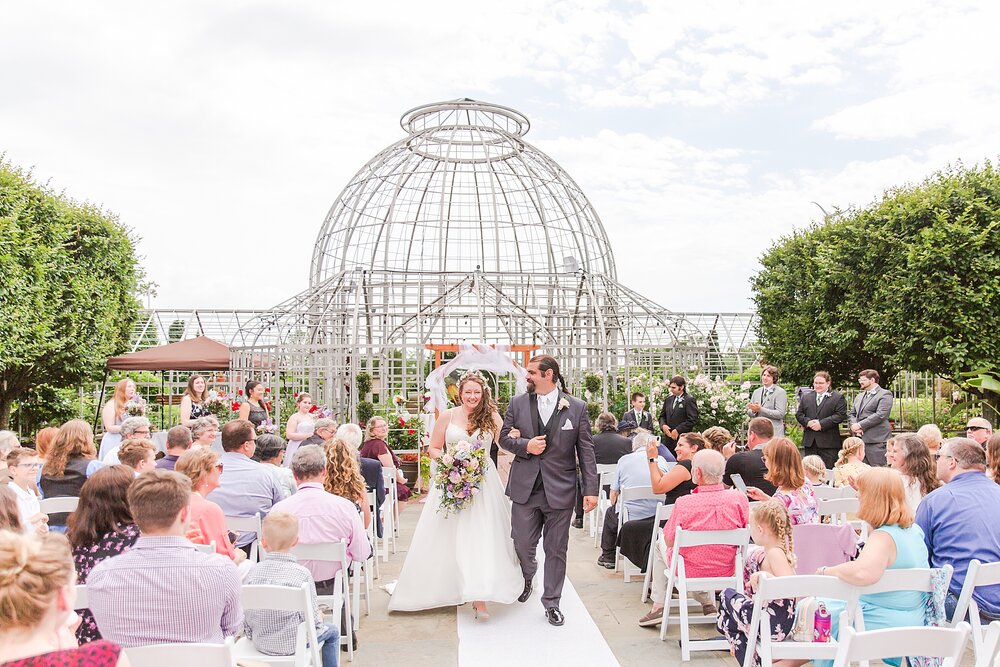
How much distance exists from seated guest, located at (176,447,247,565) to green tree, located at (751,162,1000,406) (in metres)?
11.0

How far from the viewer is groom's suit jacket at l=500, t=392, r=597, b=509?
5.55 metres

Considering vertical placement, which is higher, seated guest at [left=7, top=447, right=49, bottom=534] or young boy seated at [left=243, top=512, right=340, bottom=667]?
seated guest at [left=7, top=447, right=49, bottom=534]

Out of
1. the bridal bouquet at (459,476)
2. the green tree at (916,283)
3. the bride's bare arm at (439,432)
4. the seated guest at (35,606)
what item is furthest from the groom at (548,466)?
the green tree at (916,283)

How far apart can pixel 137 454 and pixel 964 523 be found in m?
5.03

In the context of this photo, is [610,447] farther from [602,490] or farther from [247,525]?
[247,525]

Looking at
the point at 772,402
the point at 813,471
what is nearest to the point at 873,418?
the point at 772,402

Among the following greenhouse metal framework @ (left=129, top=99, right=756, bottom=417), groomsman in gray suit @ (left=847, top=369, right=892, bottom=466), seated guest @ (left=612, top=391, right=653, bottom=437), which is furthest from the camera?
greenhouse metal framework @ (left=129, top=99, right=756, bottom=417)

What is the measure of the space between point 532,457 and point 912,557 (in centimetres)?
263

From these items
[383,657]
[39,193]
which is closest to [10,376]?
[39,193]

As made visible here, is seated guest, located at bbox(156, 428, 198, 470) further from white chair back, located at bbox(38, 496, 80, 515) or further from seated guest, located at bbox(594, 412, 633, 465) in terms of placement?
seated guest, located at bbox(594, 412, 633, 465)

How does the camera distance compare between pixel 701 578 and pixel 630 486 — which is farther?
pixel 630 486

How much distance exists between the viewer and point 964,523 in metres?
4.09

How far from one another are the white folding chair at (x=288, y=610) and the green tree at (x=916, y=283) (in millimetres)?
10955

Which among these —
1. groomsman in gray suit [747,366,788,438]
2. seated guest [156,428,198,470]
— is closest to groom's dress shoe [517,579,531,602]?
seated guest [156,428,198,470]
